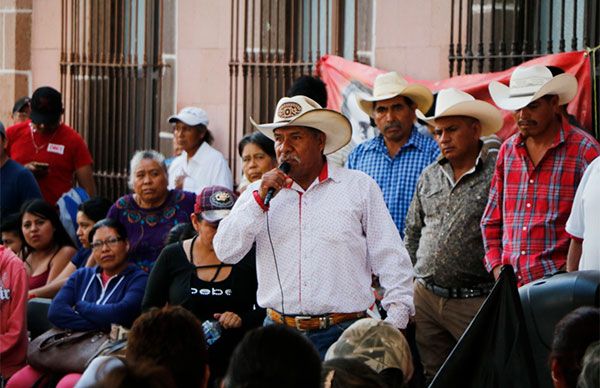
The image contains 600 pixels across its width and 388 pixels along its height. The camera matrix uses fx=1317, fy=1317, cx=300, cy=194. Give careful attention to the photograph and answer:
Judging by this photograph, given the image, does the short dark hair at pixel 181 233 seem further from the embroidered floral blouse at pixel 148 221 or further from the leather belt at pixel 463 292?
the leather belt at pixel 463 292

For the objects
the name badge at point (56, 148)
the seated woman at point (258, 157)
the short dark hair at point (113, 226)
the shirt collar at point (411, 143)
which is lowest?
the short dark hair at point (113, 226)

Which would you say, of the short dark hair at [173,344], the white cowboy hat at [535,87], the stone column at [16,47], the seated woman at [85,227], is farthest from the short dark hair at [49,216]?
the short dark hair at [173,344]

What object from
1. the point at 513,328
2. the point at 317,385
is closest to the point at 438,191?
the point at 513,328

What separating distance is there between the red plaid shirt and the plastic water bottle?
61.2 inches

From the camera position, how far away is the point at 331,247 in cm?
647

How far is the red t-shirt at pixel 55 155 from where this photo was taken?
38.6ft

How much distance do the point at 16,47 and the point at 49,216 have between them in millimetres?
4849

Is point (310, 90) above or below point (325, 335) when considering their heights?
above

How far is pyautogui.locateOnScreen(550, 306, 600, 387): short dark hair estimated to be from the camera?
4.72 metres

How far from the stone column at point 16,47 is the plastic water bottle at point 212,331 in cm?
782

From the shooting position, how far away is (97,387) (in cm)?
395

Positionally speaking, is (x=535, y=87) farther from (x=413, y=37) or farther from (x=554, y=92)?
(x=413, y=37)

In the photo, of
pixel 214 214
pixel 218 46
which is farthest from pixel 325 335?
pixel 218 46

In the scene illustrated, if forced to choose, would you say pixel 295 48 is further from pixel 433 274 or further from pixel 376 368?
pixel 376 368
